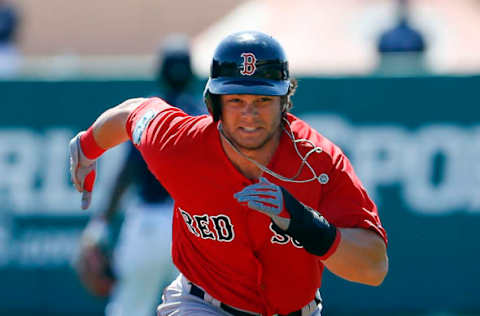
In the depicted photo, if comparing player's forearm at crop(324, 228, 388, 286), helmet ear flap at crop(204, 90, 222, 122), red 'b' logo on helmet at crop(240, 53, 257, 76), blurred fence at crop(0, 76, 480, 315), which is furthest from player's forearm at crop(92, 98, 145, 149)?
blurred fence at crop(0, 76, 480, 315)

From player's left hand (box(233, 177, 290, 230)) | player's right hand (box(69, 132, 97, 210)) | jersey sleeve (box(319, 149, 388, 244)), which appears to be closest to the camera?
player's left hand (box(233, 177, 290, 230))

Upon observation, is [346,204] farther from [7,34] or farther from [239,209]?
[7,34]

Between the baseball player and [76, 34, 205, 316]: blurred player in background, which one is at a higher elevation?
the baseball player

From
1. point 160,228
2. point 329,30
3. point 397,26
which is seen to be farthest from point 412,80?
point 329,30

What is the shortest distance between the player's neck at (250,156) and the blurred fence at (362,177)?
13.5 feet

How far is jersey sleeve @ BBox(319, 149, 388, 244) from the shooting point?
370 centimetres

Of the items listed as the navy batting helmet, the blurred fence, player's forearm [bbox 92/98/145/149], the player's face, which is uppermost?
the navy batting helmet

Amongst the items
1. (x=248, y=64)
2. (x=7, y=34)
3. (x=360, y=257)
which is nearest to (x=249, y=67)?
(x=248, y=64)

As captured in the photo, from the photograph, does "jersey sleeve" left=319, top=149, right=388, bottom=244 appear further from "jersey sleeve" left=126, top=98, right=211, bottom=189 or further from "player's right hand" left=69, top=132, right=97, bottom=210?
"player's right hand" left=69, top=132, right=97, bottom=210

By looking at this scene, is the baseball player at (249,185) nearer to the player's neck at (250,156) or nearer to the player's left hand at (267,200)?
the player's neck at (250,156)

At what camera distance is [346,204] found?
12.2 ft

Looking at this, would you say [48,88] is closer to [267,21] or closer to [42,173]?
[42,173]

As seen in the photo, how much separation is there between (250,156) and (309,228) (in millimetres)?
568

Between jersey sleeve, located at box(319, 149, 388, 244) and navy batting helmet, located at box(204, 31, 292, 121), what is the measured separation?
1.40 ft
